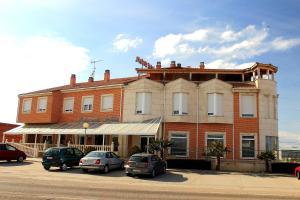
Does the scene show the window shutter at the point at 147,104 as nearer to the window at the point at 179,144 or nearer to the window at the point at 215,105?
the window at the point at 179,144

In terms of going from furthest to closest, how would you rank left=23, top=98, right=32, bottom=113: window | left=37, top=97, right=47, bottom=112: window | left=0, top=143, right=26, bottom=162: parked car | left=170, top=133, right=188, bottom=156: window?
left=23, top=98, right=32, bottom=113: window, left=37, top=97, right=47, bottom=112: window, left=170, top=133, right=188, bottom=156: window, left=0, top=143, right=26, bottom=162: parked car

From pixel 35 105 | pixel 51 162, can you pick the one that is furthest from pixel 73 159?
pixel 35 105

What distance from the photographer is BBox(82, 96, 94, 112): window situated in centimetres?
3750

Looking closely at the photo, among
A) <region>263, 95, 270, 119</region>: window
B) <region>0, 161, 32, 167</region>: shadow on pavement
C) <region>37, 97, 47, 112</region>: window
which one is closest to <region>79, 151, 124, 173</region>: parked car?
<region>0, 161, 32, 167</region>: shadow on pavement

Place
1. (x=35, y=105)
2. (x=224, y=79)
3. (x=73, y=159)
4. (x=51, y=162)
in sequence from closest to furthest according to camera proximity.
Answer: (x=51, y=162) < (x=73, y=159) < (x=224, y=79) < (x=35, y=105)

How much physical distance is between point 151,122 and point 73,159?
8931 mm

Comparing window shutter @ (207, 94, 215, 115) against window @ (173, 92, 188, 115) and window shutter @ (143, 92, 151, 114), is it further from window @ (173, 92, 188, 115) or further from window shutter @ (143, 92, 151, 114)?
window shutter @ (143, 92, 151, 114)

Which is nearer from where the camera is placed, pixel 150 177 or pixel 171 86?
pixel 150 177

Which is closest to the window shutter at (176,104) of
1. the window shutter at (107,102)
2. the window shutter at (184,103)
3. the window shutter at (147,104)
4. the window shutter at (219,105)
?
the window shutter at (184,103)

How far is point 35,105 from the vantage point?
133 ft

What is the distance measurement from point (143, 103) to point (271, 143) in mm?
12663

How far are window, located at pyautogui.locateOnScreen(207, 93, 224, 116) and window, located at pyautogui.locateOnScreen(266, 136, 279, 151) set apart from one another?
495 centimetres

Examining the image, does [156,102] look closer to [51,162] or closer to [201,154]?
[201,154]

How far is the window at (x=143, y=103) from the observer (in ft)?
111
